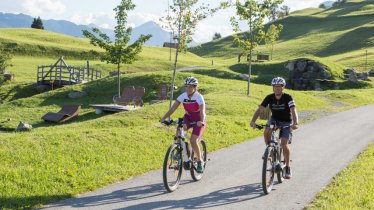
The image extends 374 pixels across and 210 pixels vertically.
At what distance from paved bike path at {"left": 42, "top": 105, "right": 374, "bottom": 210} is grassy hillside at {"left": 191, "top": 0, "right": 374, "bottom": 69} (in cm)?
5961

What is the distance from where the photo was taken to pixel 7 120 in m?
27.1

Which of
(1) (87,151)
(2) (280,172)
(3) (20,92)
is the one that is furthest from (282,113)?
(3) (20,92)

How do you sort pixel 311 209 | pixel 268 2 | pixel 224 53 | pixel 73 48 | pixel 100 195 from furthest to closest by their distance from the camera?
pixel 224 53 → pixel 73 48 → pixel 268 2 → pixel 100 195 → pixel 311 209

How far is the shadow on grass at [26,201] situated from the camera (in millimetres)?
8406

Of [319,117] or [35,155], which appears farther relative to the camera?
[319,117]

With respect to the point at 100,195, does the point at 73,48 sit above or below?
above

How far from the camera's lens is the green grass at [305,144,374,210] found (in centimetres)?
868

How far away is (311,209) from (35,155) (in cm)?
702

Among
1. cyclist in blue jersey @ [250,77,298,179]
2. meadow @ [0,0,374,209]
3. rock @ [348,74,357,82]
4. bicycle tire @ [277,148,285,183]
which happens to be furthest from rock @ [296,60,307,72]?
cyclist in blue jersey @ [250,77,298,179]

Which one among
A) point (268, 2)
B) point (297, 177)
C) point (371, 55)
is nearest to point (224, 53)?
point (371, 55)

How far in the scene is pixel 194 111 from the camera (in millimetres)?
10500

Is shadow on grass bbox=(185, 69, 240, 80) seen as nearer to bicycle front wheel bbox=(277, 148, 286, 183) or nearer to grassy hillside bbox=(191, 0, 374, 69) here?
grassy hillside bbox=(191, 0, 374, 69)

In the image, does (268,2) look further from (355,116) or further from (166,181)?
(166,181)

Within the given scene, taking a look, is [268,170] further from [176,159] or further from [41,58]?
[41,58]
